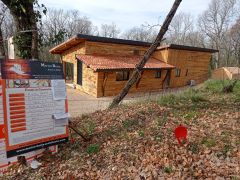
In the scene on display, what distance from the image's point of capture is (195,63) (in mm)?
24094

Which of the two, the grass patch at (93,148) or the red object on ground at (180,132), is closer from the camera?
the red object on ground at (180,132)

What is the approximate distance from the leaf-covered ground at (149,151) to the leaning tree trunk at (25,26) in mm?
2159

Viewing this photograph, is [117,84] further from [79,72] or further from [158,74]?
[158,74]

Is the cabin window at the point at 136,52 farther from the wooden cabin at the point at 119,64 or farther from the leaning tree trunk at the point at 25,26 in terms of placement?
the leaning tree trunk at the point at 25,26

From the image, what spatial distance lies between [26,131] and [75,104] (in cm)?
980

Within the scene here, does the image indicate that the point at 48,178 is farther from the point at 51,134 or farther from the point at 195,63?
the point at 195,63

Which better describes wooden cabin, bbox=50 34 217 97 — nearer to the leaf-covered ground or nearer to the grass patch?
the leaf-covered ground

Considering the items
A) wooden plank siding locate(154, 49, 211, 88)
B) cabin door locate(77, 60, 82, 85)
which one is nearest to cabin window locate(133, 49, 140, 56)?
wooden plank siding locate(154, 49, 211, 88)

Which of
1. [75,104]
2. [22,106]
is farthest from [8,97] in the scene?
[75,104]

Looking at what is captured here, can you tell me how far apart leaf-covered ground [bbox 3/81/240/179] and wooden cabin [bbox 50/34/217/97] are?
9752mm

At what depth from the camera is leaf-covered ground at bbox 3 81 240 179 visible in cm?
346

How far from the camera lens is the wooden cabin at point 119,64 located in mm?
15859

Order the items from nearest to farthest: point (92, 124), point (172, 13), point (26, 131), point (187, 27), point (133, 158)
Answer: point (26, 131) < point (133, 158) < point (92, 124) < point (172, 13) < point (187, 27)

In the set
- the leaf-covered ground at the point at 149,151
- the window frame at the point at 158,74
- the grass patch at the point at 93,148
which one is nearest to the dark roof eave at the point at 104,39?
the window frame at the point at 158,74
